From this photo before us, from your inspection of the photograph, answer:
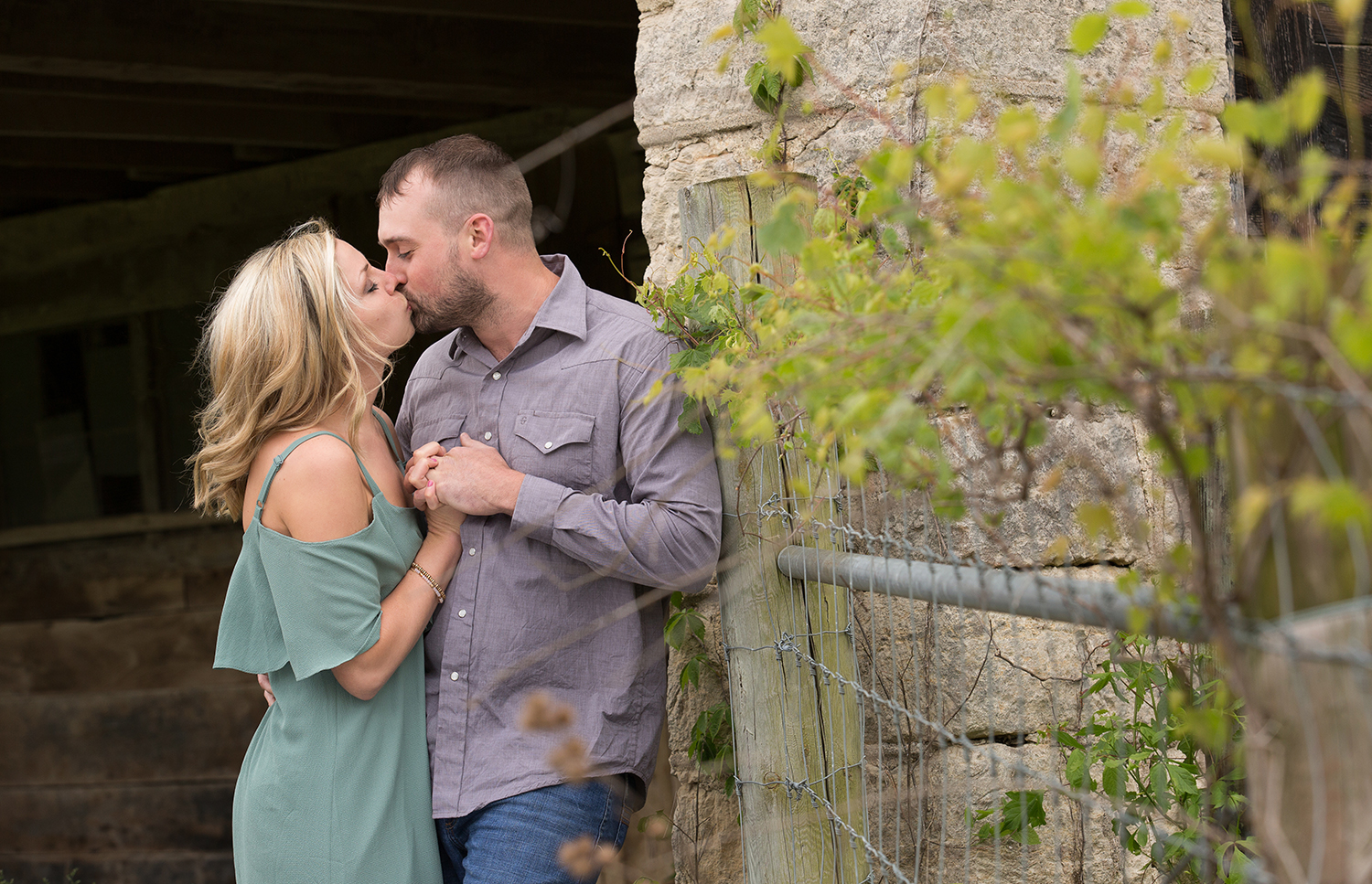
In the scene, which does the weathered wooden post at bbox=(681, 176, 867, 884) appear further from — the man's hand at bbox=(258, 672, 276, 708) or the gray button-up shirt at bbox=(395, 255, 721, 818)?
the man's hand at bbox=(258, 672, 276, 708)

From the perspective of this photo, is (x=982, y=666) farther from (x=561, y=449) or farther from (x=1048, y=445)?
(x=561, y=449)

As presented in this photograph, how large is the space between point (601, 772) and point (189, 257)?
496 centimetres

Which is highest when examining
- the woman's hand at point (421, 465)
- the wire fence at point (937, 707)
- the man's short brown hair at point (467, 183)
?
the man's short brown hair at point (467, 183)

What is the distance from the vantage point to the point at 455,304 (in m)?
2.05

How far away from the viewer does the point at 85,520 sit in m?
6.16

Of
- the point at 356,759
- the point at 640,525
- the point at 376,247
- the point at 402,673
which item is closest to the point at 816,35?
the point at 640,525

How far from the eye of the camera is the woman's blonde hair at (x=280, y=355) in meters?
1.88

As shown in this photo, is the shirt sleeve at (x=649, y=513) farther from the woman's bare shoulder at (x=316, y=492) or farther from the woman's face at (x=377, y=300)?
the woman's face at (x=377, y=300)

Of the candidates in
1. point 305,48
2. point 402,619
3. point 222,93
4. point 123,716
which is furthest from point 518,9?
point 123,716

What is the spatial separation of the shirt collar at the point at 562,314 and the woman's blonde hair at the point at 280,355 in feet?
0.70

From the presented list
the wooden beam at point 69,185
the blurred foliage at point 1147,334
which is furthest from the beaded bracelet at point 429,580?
the wooden beam at point 69,185

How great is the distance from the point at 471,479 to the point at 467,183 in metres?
0.58

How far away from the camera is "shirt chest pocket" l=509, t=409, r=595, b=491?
1.93 metres

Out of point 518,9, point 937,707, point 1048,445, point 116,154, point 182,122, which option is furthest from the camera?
point 116,154
